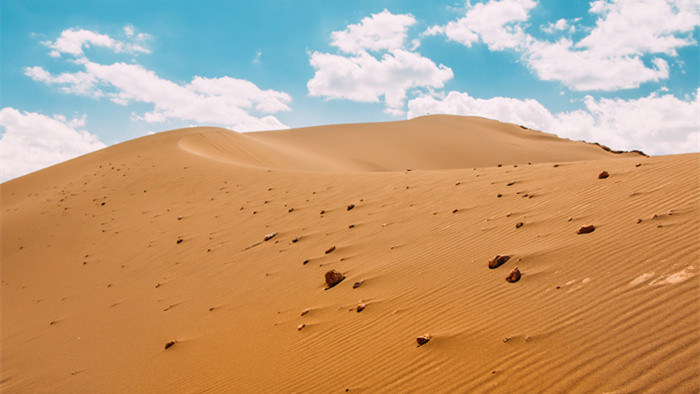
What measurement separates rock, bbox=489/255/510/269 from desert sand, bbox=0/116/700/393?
8 centimetres

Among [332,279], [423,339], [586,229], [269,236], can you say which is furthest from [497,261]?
[269,236]

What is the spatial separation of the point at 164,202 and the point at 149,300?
6.72 m

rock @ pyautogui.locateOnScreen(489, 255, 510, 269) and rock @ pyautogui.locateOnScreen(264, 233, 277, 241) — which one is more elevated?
rock @ pyautogui.locateOnScreen(264, 233, 277, 241)

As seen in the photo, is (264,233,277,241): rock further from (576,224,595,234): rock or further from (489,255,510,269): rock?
(576,224,595,234): rock

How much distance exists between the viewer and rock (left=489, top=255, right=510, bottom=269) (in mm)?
4103

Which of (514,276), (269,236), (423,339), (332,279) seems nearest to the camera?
(423,339)

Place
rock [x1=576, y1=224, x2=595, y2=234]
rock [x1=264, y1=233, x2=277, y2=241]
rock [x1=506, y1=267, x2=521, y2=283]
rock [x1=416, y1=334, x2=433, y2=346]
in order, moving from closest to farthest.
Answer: rock [x1=416, y1=334, x2=433, y2=346]
rock [x1=506, y1=267, x2=521, y2=283]
rock [x1=576, y1=224, x2=595, y2=234]
rock [x1=264, y1=233, x2=277, y2=241]

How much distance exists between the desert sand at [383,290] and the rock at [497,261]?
8 cm

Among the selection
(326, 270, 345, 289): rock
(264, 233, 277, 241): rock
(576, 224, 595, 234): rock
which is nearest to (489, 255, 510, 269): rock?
(576, 224, 595, 234): rock

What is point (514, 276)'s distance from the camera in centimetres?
367

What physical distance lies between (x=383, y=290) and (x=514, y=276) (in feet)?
4.30

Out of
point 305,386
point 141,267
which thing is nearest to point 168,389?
point 305,386

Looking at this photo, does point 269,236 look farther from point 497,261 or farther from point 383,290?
point 497,261

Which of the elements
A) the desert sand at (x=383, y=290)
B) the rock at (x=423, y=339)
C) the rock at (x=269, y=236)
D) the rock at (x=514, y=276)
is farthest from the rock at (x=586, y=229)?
the rock at (x=269, y=236)
